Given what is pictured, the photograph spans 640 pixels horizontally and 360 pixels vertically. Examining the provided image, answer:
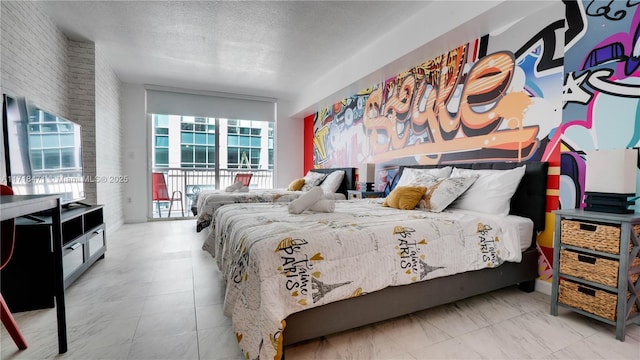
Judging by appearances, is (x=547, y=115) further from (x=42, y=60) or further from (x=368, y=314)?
(x=42, y=60)

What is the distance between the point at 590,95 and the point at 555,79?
295 mm

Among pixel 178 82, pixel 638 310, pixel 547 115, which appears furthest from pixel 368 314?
pixel 178 82

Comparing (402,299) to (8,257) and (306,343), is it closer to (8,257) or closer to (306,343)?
(306,343)

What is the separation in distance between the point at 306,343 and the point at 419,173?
215cm

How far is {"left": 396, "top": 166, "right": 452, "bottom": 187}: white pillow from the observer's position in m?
2.87

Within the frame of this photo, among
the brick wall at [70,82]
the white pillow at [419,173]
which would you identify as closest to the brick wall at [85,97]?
the brick wall at [70,82]

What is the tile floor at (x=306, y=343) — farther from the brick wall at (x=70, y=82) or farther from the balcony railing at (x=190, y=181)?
the balcony railing at (x=190, y=181)

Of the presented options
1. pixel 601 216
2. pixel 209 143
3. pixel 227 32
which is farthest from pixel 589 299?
pixel 209 143

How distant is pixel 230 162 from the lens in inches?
269

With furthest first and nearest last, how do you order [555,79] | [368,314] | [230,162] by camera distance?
1. [230,162]
2. [555,79]
3. [368,314]

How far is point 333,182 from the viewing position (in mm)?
4676

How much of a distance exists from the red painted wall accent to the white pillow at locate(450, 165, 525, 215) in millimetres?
4258

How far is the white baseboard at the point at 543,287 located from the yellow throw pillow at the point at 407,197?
1125 millimetres

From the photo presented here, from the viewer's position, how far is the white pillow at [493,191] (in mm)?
2316
